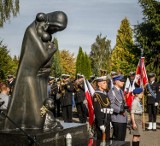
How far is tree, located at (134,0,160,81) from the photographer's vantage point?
22719mm

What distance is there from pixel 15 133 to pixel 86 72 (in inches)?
2299

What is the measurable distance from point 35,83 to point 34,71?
204 mm

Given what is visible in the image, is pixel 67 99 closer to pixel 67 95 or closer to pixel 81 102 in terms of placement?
pixel 67 95

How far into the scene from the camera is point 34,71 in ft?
23.8

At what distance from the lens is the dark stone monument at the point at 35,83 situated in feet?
23.2

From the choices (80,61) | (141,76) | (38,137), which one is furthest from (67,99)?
(80,61)

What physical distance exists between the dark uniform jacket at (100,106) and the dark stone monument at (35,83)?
100 centimetres

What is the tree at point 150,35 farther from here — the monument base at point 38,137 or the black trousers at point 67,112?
the monument base at point 38,137

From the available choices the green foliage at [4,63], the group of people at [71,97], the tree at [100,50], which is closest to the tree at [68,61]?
the tree at [100,50]

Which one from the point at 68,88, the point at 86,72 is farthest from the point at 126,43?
the point at 86,72

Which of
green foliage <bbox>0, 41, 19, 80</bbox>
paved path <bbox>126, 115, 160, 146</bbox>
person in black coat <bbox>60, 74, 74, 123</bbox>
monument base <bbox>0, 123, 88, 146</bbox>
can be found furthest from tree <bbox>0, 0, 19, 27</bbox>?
monument base <bbox>0, 123, 88, 146</bbox>

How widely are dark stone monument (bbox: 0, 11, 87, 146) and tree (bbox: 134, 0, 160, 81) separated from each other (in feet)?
51.2

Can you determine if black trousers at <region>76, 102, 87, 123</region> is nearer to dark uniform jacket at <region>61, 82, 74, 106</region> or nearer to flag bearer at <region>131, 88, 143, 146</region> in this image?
dark uniform jacket at <region>61, 82, 74, 106</region>

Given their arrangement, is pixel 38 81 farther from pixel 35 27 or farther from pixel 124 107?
pixel 124 107
